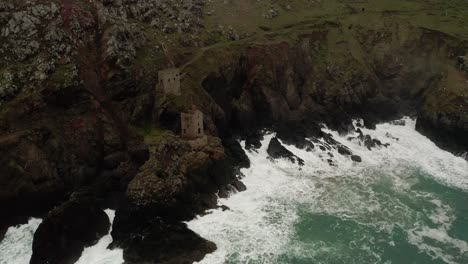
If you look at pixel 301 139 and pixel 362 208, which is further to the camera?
pixel 301 139

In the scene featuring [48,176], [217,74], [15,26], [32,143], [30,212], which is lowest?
[30,212]

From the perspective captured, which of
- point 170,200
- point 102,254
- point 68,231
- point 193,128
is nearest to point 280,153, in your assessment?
point 193,128

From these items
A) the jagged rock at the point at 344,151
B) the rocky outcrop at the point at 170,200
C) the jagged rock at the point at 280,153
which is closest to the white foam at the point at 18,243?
the rocky outcrop at the point at 170,200

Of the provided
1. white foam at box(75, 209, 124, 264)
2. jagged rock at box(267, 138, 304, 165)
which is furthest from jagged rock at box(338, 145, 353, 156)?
white foam at box(75, 209, 124, 264)

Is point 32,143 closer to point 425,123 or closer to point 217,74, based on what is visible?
point 217,74

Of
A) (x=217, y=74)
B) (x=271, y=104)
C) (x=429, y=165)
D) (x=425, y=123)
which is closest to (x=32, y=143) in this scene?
(x=217, y=74)

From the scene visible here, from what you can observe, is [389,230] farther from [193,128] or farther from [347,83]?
[347,83]
